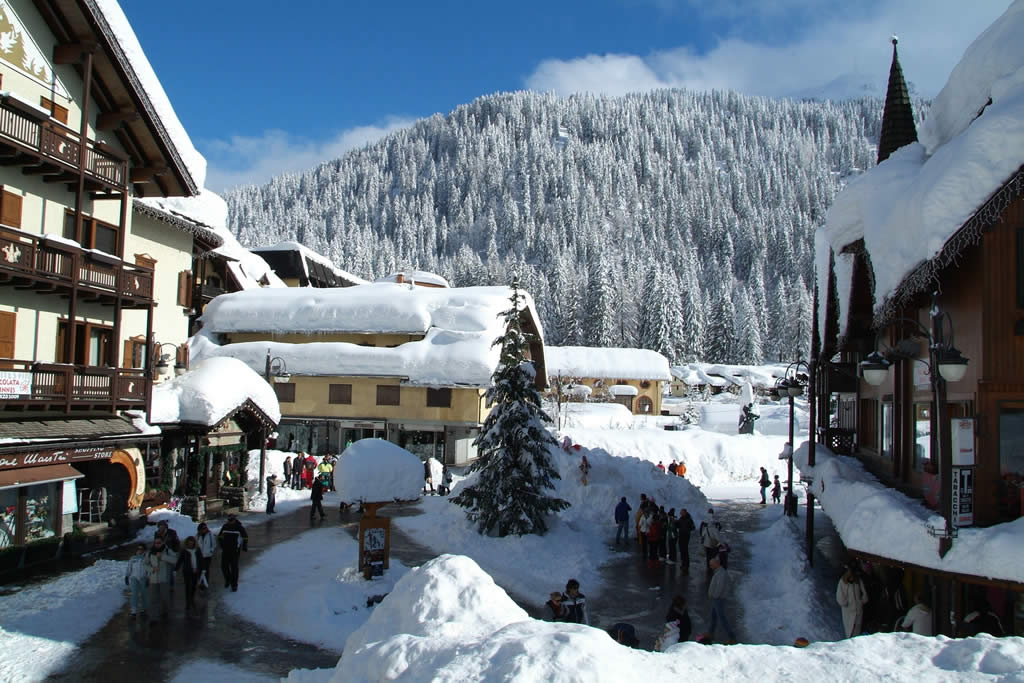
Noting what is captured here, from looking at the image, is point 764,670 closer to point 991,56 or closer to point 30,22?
point 991,56

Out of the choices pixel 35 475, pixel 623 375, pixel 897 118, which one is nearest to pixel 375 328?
pixel 35 475

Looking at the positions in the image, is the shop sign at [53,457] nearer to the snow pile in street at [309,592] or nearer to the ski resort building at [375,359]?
the snow pile in street at [309,592]

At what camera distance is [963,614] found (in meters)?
10.7

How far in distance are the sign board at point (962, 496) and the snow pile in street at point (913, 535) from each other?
0.20 metres

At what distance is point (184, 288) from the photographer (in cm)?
2758

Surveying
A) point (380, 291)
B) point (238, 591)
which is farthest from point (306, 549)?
point (380, 291)

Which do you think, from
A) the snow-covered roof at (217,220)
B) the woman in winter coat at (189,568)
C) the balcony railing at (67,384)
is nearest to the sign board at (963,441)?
the woman in winter coat at (189,568)

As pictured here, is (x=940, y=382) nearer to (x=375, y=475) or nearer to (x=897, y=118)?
(x=375, y=475)

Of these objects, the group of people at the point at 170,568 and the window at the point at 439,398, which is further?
the window at the point at 439,398

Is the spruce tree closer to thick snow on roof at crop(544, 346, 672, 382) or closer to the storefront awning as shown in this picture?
the storefront awning

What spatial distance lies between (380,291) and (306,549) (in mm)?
26326

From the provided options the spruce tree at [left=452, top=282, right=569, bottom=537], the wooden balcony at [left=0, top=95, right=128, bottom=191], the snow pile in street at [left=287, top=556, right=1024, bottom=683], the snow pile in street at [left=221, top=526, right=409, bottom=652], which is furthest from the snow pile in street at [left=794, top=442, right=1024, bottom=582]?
the wooden balcony at [left=0, top=95, right=128, bottom=191]

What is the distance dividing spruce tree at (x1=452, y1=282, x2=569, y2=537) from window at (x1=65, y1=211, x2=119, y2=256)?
11.4 meters

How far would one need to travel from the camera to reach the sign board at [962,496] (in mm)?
10242
